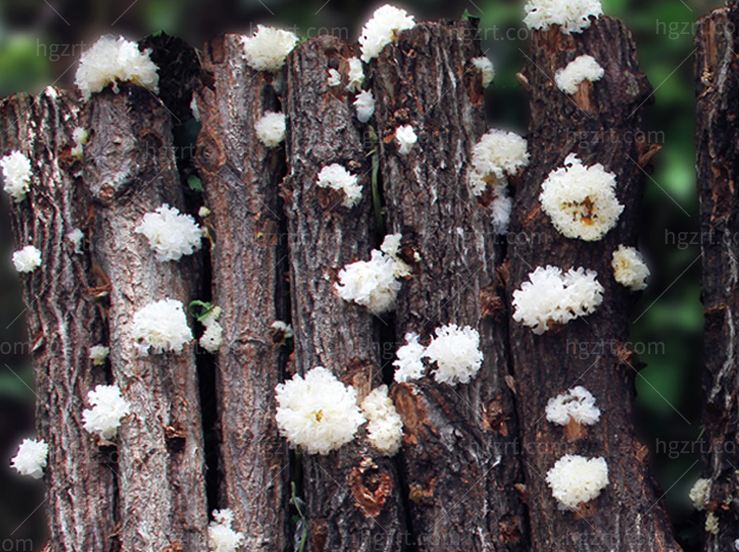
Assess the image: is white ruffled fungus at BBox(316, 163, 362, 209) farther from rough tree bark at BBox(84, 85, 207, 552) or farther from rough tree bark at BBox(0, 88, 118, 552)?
rough tree bark at BBox(0, 88, 118, 552)

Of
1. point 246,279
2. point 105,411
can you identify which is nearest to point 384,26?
point 246,279

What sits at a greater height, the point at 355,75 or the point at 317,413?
the point at 355,75

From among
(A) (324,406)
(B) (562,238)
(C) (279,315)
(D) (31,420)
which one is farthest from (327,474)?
(D) (31,420)

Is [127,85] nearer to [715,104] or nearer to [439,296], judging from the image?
[439,296]

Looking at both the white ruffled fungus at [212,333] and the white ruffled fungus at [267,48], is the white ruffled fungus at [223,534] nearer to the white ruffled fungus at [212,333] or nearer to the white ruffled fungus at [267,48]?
the white ruffled fungus at [212,333]

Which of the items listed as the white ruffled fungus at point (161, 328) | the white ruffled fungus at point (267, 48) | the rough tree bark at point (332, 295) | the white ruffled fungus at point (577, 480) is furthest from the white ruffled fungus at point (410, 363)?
the white ruffled fungus at point (267, 48)

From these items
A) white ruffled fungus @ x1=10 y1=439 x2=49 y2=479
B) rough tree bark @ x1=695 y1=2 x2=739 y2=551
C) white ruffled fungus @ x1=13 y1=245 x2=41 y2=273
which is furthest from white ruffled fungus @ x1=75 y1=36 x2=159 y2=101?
rough tree bark @ x1=695 y1=2 x2=739 y2=551

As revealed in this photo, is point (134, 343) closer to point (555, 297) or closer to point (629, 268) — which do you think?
point (555, 297)

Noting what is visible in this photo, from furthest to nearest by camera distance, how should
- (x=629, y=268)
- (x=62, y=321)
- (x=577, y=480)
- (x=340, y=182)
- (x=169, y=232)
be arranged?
(x=62, y=321) < (x=169, y=232) < (x=340, y=182) < (x=629, y=268) < (x=577, y=480)
